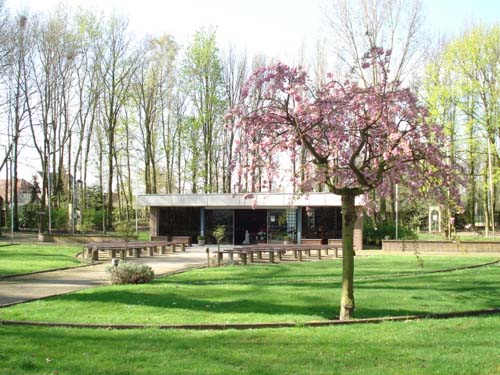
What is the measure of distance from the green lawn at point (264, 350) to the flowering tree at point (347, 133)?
68.1 inches

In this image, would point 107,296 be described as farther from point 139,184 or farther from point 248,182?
point 139,184

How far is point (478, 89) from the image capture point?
38.2 meters

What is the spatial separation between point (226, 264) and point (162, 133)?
1222 inches

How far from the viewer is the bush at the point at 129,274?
1448cm

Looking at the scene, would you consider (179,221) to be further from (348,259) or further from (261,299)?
(348,259)

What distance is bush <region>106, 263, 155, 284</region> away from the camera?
1448cm

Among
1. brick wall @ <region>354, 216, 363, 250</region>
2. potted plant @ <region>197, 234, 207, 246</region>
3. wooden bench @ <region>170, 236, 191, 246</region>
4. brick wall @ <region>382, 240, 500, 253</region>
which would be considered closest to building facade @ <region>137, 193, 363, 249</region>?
potted plant @ <region>197, 234, 207, 246</region>

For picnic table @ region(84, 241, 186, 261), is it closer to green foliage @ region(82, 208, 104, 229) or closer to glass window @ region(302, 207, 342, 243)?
glass window @ region(302, 207, 342, 243)

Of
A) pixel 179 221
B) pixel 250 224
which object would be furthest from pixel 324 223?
pixel 179 221

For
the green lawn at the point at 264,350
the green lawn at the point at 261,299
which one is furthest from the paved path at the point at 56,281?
the green lawn at the point at 264,350

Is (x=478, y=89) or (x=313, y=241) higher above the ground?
(x=478, y=89)

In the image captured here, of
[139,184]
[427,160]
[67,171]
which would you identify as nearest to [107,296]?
[427,160]

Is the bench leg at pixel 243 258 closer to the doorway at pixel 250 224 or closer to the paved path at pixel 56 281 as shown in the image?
the paved path at pixel 56 281

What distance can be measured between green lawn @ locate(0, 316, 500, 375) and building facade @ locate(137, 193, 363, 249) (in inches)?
959
